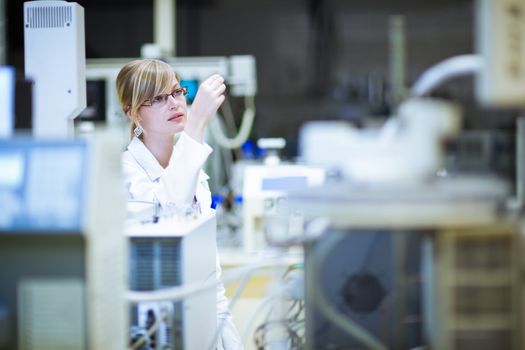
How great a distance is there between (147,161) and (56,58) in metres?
0.41

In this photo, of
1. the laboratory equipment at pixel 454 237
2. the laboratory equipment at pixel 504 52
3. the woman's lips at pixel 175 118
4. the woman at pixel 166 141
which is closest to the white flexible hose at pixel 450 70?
the laboratory equipment at pixel 504 52

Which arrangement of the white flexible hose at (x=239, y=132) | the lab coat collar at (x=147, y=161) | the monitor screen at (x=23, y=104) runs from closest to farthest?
the monitor screen at (x=23, y=104) < the lab coat collar at (x=147, y=161) < the white flexible hose at (x=239, y=132)

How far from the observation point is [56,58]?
1.64 m

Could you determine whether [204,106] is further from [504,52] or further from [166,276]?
[504,52]

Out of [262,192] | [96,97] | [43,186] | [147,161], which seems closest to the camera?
[43,186]

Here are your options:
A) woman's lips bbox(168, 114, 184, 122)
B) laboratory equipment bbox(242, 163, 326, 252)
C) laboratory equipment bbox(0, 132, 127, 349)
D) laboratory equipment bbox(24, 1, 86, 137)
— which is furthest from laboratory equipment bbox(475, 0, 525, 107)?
laboratory equipment bbox(242, 163, 326, 252)

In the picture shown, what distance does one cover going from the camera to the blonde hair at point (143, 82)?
2.01 meters

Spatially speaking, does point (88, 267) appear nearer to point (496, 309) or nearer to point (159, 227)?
point (159, 227)

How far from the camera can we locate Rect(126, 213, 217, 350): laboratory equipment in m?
1.22

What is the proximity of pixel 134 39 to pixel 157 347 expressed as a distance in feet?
12.4

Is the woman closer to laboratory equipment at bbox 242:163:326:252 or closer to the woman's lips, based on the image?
the woman's lips

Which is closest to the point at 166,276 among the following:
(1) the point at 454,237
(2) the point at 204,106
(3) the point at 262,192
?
(1) the point at 454,237

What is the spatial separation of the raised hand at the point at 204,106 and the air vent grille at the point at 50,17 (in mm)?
387

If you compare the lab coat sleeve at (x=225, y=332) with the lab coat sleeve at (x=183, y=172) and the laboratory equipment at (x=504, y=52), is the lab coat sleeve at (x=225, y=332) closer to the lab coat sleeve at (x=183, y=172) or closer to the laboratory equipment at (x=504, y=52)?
the lab coat sleeve at (x=183, y=172)
